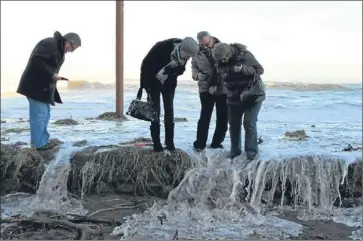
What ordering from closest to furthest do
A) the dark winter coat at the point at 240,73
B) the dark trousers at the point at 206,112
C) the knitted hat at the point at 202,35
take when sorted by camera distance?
the dark winter coat at the point at 240,73 < the knitted hat at the point at 202,35 < the dark trousers at the point at 206,112

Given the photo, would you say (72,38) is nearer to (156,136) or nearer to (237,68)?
(156,136)

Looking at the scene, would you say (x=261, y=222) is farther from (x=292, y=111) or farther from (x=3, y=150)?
(x=292, y=111)

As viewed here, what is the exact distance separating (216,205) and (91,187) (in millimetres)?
1669

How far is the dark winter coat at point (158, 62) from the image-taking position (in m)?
6.39

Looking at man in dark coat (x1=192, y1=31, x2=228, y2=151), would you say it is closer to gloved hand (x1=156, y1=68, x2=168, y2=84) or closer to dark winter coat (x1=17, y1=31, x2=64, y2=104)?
gloved hand (x1=156, y1=68, x2=168, y2=84)

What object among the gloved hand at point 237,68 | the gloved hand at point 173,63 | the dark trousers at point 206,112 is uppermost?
the gloved hand at point 173,63

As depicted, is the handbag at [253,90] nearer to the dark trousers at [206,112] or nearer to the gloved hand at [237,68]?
the gloved hand at [237,68]

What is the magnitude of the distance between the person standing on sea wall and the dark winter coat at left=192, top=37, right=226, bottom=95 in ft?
0.49

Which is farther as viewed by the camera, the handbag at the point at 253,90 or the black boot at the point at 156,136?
the black boot at the point at 156,136

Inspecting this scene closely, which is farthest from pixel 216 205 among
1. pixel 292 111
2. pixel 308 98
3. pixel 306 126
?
pixel 308 98

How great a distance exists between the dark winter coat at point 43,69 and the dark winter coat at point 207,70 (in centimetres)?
180

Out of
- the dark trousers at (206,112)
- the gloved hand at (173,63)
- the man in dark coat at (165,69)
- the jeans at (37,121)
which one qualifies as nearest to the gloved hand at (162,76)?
the man in dark coat at (165,69)

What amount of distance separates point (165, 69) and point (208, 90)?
2.77ft

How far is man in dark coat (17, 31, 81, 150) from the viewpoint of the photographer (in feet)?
22.2
